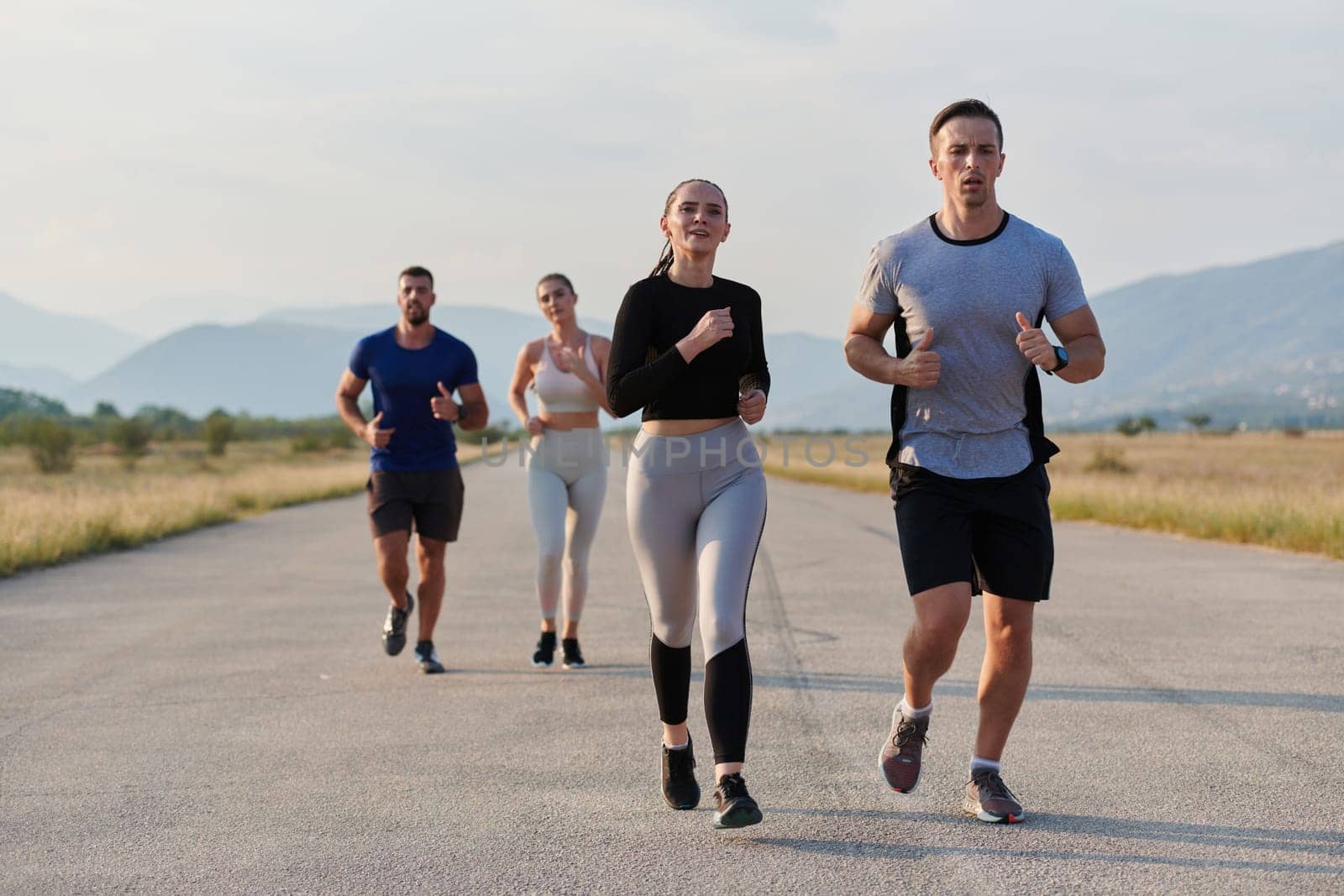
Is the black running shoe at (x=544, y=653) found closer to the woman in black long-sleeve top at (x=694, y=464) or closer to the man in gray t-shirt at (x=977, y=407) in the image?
the woman in black long-sleeve top at (x=694, y=464)

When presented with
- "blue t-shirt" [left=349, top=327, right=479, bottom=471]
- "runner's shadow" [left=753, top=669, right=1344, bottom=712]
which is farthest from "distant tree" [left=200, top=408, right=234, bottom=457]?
"runner's shadow" [left=753, top=669, right=1344, bottom=712]

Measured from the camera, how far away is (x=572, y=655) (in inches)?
316

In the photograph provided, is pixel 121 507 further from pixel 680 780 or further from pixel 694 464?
pixel 694 464

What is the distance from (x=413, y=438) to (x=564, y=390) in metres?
0.91

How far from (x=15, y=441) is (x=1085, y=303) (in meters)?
60.6

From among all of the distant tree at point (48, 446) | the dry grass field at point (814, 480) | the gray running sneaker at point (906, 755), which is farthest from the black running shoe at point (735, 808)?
the distant tree at point (48, 446)

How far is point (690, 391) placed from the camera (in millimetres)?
4652

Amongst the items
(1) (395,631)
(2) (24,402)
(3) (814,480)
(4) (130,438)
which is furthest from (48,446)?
(2) (24,402)

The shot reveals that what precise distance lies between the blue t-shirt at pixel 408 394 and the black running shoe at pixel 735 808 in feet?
12.4

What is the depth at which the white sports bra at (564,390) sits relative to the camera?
26.2 feet

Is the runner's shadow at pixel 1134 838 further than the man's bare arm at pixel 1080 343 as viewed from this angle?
No

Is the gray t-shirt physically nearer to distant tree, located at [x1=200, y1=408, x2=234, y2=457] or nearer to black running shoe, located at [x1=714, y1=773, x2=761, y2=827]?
black running shoe, located at [x1=714, y1=773, x2=761, y2=827]

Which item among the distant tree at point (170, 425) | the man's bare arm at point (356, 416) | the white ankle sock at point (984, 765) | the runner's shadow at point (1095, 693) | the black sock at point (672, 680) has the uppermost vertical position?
the distant tree at point (170, 425)

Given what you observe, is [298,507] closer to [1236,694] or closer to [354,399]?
[354,399]
